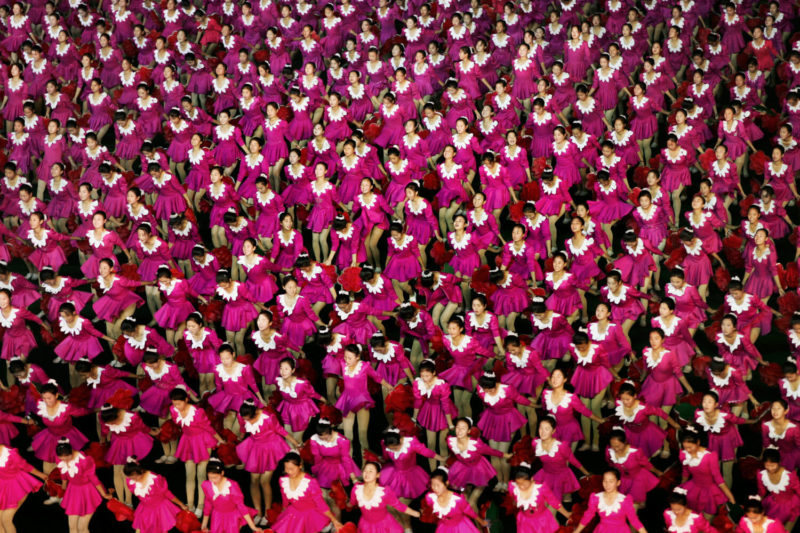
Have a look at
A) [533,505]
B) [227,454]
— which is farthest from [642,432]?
[227,454]

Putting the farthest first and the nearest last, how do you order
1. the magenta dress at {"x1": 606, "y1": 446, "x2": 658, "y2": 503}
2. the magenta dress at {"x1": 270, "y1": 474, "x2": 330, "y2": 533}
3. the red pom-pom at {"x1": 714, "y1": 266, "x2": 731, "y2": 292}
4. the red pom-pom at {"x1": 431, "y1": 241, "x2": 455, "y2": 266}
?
the red pom-pom at {"x1": 431, "y1": 241, "x2": 455, "y2": 266} < the red pom-pom at {"x1": 714, "y1": 266, "x2": 731, "y2": 292} < the magenta dress at {"x1": 606, "y1": 446, "x2": 658, "y2": 503} < the magenta dress at {"x1": 270, "y1": 474, "x2": 330, "y2": 533}

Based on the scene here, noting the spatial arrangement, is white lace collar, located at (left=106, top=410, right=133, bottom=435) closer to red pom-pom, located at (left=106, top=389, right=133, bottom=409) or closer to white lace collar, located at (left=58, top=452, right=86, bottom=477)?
red pom-pom, located at (left=106, top=389, right=133, bottom=409)

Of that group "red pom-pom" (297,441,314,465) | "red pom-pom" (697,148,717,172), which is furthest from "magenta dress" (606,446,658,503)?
"red pom-pom" (697,148,717,172)

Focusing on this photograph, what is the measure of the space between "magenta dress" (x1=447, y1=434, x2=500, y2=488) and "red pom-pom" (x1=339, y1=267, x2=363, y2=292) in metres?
2.21

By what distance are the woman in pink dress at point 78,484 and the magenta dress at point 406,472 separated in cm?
198

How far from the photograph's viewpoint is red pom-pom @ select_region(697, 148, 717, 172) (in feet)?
35.3

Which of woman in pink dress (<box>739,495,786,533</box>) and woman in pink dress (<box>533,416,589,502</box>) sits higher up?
woman in pink dress (<box>739,495,786,533</box>)

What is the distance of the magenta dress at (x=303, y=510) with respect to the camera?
739 cm

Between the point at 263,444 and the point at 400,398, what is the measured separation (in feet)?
3.55

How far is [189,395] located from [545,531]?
308 cm

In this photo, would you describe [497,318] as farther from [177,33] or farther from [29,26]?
[29,26]

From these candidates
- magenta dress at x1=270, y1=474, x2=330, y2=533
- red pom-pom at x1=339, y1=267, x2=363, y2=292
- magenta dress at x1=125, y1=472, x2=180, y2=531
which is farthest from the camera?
red pom-pom at x1=339, y1=267, x2=363, y2=292

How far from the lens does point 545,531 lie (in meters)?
7.24

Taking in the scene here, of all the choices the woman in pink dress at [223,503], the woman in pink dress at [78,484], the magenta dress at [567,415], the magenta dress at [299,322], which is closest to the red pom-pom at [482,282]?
the magenta dress at [299,322]
